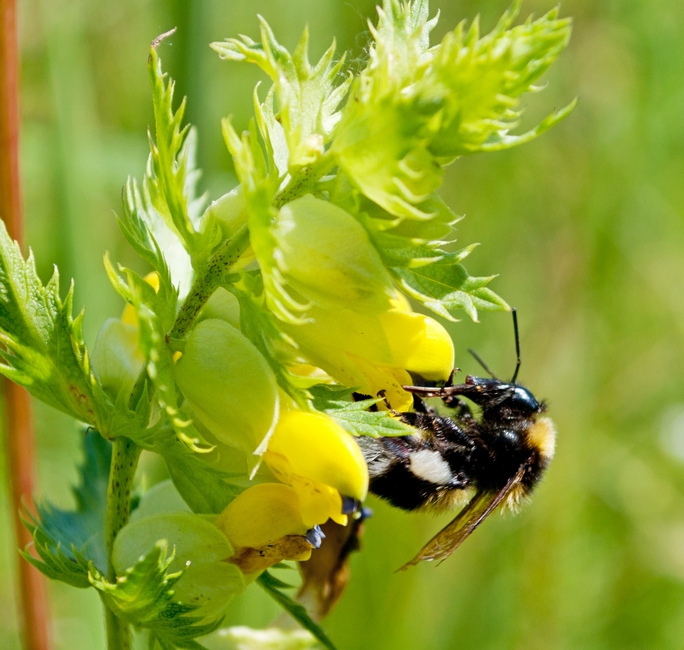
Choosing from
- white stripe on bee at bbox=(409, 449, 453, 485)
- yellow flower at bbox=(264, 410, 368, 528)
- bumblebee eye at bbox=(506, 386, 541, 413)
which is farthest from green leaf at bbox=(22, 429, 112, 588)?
bumblebee eye at bbox=(506, 386, 541, 413)

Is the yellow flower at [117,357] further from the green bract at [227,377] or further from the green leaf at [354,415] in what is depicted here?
the green leaf at [354,415]

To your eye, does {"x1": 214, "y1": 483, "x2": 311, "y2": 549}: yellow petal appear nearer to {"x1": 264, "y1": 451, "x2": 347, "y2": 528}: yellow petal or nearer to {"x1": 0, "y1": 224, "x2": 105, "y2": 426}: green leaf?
{"x1": 264, "y1": 451, "x2": 347, "y2": 528}: yellow petal

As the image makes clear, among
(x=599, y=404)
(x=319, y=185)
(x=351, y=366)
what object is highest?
(x=319, y=185)

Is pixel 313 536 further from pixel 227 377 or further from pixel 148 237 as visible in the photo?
pixel 148 237

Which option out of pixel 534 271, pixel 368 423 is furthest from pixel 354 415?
pixel 534 271

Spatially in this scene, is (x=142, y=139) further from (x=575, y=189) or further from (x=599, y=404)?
(x=599, y=404)

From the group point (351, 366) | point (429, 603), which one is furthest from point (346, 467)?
point (429, 603)

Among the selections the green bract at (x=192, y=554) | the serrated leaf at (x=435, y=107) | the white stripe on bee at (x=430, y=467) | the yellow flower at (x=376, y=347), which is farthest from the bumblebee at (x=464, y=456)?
the serrated leaf at (x=435, y=107)
